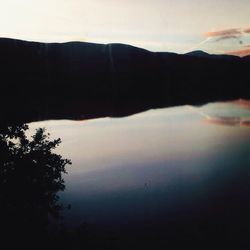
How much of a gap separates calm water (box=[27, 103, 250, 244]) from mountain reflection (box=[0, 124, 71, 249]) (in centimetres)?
1443

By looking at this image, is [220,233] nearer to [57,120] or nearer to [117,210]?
[117,210]

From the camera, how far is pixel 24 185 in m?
15.5

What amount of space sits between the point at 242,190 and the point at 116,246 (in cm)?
1851

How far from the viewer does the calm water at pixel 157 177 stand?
3183 centimetres

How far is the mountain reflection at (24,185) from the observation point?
590 inches

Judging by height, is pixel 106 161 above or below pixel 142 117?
below

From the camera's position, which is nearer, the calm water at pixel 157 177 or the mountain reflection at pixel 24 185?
the mountain reflection at pixel 24 185

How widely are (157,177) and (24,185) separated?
99.4 ft

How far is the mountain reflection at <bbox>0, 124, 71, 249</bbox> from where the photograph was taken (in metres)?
15.0

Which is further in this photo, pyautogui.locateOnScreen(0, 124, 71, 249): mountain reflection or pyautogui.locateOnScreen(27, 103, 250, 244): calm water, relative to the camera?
pyautogui.locateOnScreen(27, 103, 250, 244): calm water

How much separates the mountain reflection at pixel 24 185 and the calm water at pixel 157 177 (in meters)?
14.4

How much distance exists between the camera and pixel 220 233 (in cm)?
2894

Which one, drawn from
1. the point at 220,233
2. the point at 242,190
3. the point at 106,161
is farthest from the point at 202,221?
the point at 106,161

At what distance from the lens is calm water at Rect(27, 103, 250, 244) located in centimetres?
3183
